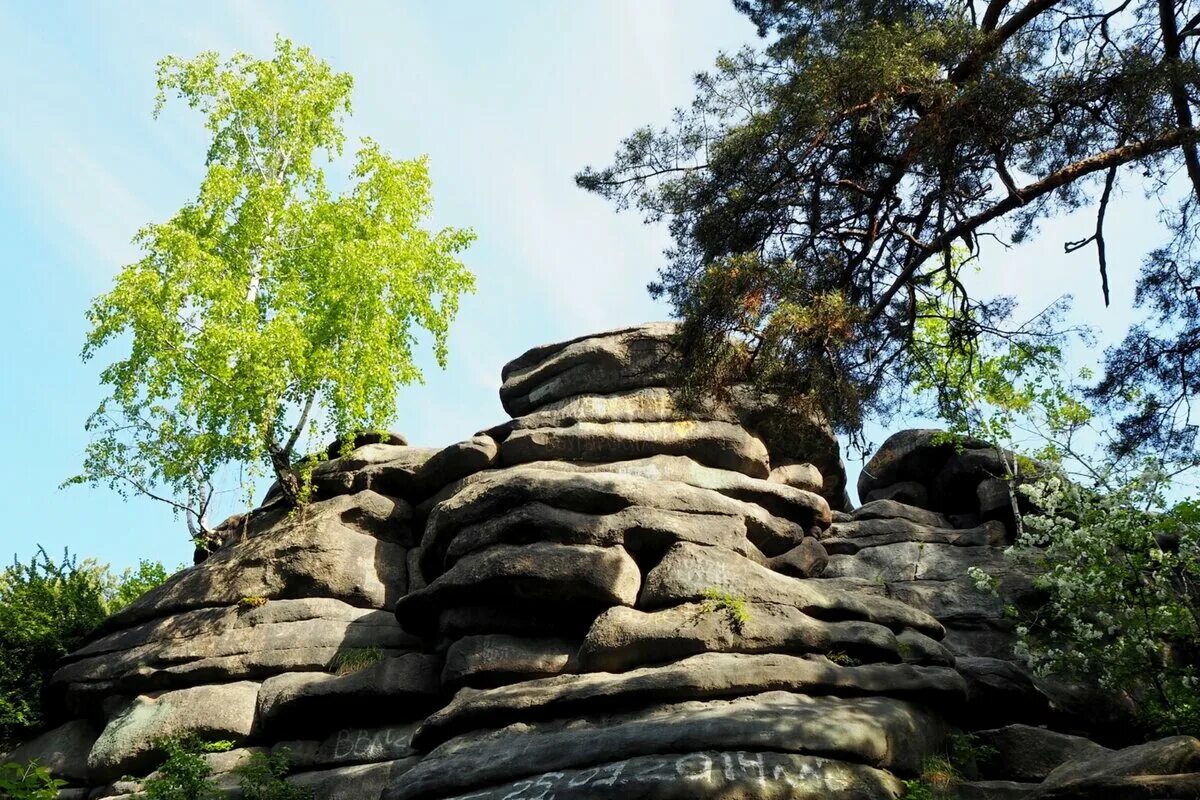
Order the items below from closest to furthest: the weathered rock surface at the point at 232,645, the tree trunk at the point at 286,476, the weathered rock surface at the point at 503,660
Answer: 1. the weathered rock surface at the point at 503,660
2. the weathered rock surface at the point at 232,645
3. the tree trunk at the point at 286,476

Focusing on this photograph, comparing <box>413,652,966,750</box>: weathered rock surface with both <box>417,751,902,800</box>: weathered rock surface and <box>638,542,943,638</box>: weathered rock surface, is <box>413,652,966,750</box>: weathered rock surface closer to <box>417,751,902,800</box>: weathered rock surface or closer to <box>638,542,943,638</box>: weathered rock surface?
<box>638,542,943,638</box>: weathered rock surface

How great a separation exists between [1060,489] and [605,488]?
8000 millimetres

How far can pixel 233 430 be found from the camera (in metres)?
22.8

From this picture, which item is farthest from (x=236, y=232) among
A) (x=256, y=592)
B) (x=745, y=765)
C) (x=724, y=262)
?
(x=745, y=765)

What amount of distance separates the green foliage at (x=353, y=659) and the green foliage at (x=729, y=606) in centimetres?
618

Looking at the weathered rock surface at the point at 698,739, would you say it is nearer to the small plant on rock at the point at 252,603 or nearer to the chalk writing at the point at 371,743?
the chalk writing at the point at 371,743

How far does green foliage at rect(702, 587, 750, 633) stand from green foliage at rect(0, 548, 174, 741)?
13776 millimetres

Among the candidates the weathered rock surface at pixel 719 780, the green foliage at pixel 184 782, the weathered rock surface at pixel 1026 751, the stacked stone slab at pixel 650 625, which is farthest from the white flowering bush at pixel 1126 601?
the green foliage at pixel 184 782

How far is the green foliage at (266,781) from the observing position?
1550 cm

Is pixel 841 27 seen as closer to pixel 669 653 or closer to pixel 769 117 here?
pixel 769 117

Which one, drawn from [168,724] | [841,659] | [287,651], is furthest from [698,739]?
[168,724]

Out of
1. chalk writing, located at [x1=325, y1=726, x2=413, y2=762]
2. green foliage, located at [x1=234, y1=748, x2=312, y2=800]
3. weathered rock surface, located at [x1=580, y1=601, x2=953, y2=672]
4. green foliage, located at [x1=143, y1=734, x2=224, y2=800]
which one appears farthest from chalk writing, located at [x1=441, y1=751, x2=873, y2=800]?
green foliage, located at [x1=143, y1=734, x2=224, y2=800]

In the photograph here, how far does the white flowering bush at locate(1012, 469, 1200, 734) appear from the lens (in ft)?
53.0

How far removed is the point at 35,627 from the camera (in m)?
21.9
